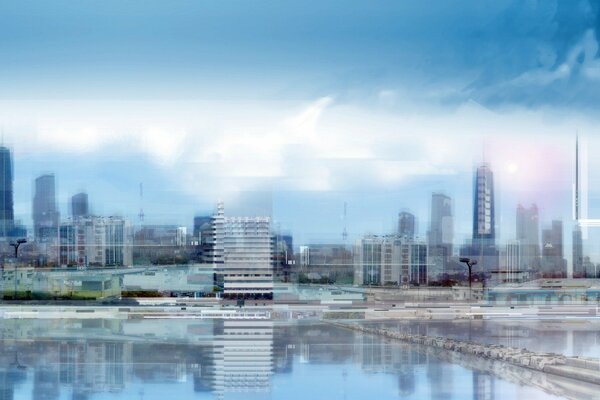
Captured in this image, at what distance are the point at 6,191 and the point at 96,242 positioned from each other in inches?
29.2

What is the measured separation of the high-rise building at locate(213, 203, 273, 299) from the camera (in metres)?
5.57

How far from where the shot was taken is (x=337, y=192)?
5.68 m

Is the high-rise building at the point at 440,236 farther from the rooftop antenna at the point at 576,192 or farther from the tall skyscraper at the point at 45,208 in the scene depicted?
the tall skyscraper at the point at 45,208

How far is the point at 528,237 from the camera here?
5777mm

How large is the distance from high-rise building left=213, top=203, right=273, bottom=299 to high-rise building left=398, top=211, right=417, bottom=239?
3.24 ft

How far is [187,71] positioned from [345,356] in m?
2.26

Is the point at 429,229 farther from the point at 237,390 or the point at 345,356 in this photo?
the point at 237,390

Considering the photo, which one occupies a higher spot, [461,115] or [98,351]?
[461,115]

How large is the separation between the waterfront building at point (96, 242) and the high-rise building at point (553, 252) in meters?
3.11

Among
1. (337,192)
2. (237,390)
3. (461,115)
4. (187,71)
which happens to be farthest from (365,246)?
(237,390)

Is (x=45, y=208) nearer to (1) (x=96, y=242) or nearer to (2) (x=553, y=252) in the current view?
(1) (x=96, y=242)

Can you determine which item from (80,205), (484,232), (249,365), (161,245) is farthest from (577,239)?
(80,205)

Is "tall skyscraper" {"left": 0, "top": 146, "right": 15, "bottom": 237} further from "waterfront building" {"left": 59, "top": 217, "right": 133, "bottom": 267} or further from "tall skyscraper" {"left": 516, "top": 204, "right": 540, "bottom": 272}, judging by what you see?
"tall skyscraper" {"left": 516, "top": 204, "right": 540, "bottom": 272}

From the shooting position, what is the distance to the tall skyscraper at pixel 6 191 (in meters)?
→ 5.50
